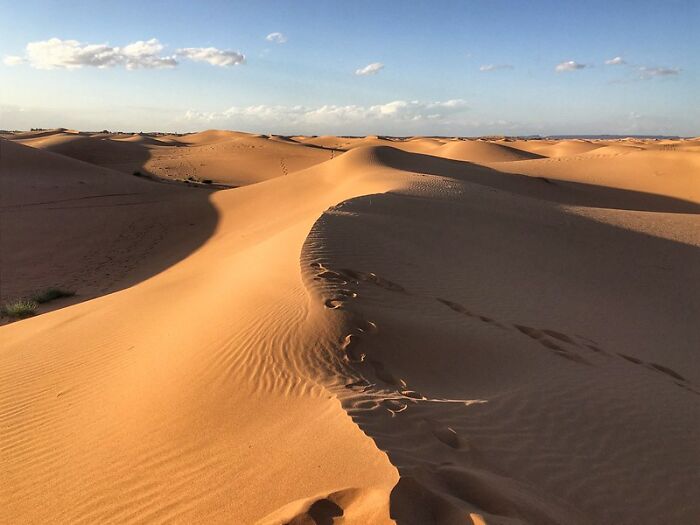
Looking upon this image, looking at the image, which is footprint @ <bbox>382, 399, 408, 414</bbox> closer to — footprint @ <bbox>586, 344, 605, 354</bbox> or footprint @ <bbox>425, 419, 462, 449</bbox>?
footprint @ <bbox>425, 419, 462, 449</bbox>

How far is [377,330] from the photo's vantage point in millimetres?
5547

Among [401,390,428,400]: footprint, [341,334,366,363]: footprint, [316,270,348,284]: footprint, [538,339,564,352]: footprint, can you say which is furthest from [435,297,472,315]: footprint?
[401,390,428,400]: footprint

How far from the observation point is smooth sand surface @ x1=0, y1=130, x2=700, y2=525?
3117 millimetres

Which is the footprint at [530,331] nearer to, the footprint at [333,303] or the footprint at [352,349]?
the footprint at [333,303]

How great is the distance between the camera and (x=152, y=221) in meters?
18.8

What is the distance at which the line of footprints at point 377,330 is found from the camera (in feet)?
15.2

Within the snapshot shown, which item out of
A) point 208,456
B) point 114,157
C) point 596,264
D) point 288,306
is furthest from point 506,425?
point 114,157

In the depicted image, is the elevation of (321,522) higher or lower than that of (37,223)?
higher

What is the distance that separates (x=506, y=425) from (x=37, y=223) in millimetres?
18140

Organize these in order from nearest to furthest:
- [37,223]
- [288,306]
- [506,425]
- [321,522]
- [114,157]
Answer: [321,522] < [506,425] < [288,306] < [37,223] < [114,157]

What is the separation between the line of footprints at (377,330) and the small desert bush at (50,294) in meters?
7.10

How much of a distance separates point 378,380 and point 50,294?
377 inches

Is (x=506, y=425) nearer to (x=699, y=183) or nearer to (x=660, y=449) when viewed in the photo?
(x=660, y=449)

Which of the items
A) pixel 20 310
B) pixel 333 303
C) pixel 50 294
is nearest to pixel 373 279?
pixel 333 303
